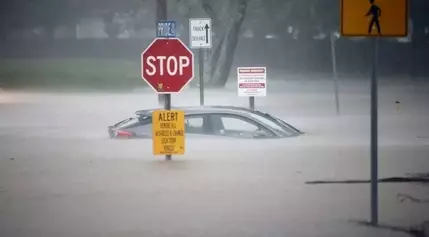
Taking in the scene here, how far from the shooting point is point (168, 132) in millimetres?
14211

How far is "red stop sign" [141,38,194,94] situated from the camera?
14.2 meters

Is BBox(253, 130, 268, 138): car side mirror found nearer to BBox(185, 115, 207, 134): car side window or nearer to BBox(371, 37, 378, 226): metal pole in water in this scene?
BBox(185, 115, 207, 134): car side window

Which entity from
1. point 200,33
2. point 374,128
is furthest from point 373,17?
point 200,33

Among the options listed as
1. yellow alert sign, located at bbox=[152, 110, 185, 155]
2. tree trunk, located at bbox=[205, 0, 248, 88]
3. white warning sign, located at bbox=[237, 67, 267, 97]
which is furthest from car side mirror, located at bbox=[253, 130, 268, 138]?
tree trunk, located at bbox=[205, 0, 248, 88]

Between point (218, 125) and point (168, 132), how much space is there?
4237 mm

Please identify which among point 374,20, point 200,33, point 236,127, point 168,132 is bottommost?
point 236,127

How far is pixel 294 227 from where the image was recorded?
966 cm

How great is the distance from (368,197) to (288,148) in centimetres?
577

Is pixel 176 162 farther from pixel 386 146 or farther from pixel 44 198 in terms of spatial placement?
pixel 386 146

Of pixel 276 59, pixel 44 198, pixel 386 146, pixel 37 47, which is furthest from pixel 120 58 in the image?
pixel 44 198

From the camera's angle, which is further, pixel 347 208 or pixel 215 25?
pixel 215 25

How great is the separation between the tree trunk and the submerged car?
18208 millimetres

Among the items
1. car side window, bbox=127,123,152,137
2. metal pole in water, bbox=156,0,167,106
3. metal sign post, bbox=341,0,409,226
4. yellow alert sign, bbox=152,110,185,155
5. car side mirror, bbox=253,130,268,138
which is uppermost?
metal pole in water, bbox=156,0,167,106

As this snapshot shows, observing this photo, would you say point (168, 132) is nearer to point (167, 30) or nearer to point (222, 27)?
point (167, 30)
